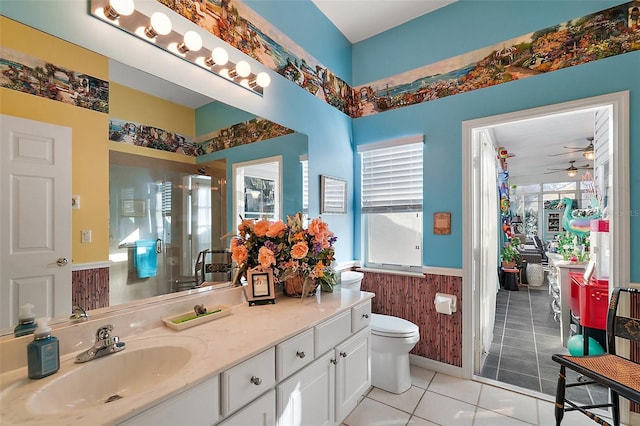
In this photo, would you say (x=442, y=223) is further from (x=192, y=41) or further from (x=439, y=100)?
(x=192, y=41)

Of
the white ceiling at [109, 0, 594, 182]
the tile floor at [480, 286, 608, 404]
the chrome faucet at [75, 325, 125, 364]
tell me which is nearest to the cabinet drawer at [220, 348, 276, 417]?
the chrome faucet at [75, 325, 125, 364]

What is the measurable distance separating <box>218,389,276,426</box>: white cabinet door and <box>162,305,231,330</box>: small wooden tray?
468 millimetres

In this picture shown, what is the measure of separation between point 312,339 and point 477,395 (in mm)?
1622

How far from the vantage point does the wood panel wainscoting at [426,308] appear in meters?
2.44

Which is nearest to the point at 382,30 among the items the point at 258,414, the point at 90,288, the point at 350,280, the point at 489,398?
the point at 350,280

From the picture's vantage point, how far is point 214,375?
0.97 m

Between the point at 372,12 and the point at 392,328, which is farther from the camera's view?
the point at 372,12

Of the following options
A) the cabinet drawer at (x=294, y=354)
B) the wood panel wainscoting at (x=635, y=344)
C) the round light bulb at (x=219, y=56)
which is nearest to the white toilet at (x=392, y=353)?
the cabinet drawer at (x=294, y=354)

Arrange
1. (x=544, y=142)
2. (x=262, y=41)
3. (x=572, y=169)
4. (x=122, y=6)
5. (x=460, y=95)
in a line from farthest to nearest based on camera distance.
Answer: (x=572, y=169), (x=544, y=142), (x=460, y=95), (x=262, y=41), (x=122, y=6)

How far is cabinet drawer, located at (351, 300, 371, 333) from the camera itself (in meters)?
1.80

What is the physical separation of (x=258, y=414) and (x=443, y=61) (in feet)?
9.48

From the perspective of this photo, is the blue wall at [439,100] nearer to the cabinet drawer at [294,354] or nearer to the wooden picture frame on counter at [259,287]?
the wooden picture frame on counter at [259,287]

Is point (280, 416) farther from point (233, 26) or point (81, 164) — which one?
point (233, 26)

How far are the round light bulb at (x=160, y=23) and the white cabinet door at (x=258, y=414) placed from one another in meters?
1.71
